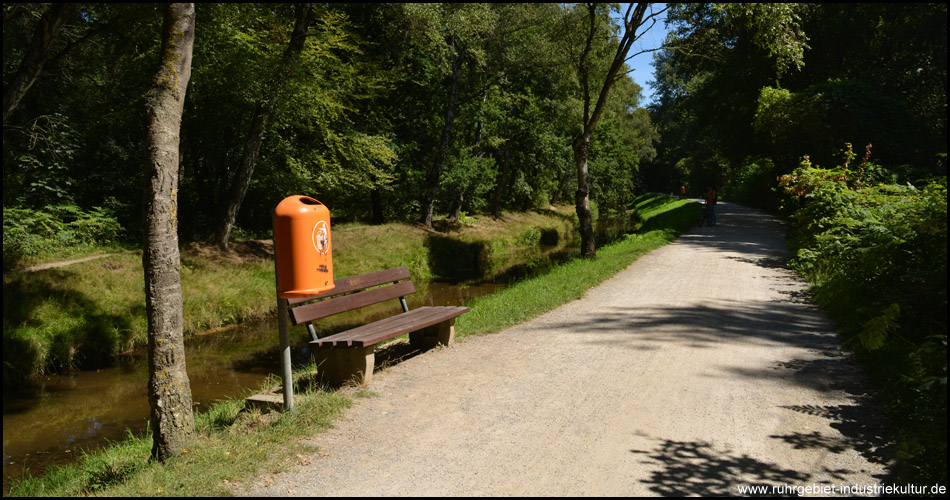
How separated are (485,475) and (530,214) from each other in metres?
29.6

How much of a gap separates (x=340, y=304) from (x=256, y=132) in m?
10.5

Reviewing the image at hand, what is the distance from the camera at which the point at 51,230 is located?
47.0 ft

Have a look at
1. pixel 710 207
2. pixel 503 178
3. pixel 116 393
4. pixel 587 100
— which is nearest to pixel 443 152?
pixel 503 178

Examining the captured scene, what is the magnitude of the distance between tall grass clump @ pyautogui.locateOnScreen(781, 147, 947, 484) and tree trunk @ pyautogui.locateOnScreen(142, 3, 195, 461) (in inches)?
208

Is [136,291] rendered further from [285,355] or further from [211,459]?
[211,459]

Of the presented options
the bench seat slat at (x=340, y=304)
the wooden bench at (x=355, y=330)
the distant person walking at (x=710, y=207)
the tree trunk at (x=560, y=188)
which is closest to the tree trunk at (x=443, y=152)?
the distant person walking at (x=710, y=207)

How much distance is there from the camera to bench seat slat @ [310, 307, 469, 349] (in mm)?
5715

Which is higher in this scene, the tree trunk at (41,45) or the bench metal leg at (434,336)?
the tree trunk at (41,45)

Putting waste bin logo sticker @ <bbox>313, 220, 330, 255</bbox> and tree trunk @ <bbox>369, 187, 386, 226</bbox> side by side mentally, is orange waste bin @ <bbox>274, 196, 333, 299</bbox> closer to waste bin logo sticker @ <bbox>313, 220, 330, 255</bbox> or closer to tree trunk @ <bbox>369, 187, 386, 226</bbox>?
waste bin logo sticker @ <bbox>313, 220, 330, 255</bbox>

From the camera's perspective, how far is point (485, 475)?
3990 millimetres

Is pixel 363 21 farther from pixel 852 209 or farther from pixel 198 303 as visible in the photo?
pixel 852 209

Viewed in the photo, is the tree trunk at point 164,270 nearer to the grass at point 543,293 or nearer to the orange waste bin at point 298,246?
the orange waste bin at point 298,246

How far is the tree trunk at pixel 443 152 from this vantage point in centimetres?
2183

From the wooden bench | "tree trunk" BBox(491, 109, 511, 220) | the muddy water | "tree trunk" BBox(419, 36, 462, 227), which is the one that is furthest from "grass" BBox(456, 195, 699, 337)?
"tree trunk" BBox(491, 109, 511, 220)
